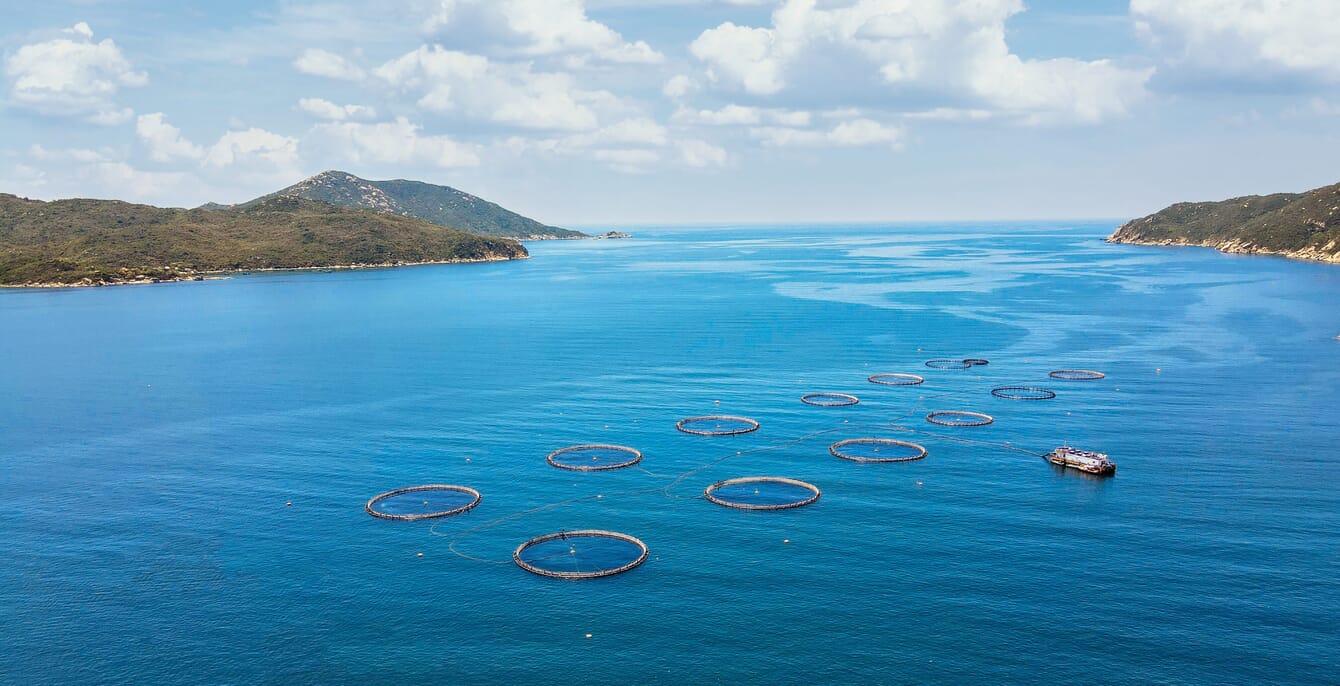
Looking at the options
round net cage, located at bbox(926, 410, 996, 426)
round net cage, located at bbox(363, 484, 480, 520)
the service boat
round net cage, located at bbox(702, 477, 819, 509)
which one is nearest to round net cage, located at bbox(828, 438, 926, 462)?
round net cage, located at bbox(702, 477, 819, 509)

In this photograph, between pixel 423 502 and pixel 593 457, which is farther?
pixel 593 457

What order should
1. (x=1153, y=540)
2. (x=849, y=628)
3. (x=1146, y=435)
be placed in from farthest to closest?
1. (x=1146, y=435)
2. (x=1153, y=540)
3. (x=849, y=628)


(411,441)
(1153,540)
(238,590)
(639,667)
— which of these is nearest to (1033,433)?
(1153,540)

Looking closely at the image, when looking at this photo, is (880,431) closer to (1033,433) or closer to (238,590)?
(1033,433)

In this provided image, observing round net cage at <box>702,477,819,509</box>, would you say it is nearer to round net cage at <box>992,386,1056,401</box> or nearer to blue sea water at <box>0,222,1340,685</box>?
blue sea water at <box>0,222,1340,685</box>

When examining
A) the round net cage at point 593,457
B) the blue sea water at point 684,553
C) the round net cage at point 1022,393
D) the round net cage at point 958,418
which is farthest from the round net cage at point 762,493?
the round net cage at point 1022,393

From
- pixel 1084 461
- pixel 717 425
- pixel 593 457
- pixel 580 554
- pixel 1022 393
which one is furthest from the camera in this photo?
pixel 1022 393

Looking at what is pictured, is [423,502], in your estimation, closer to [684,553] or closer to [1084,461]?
[684,553]

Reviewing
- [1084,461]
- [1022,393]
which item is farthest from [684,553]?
[1022,393]
